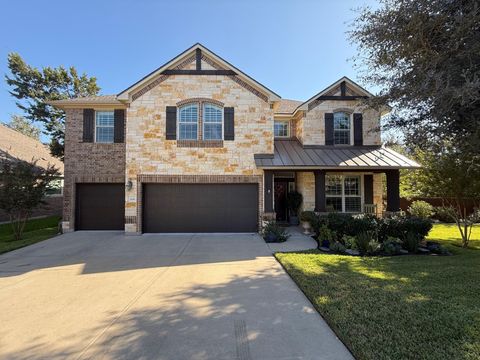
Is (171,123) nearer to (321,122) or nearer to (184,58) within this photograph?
(184,58)

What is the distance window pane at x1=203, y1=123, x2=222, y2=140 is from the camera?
42.3 ft

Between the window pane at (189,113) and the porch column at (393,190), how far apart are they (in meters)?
9.25

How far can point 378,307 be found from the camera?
14.6 ft

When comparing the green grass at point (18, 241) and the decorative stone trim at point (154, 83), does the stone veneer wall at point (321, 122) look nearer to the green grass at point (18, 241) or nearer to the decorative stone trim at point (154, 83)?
the decorative stone trim at point (154, 83)

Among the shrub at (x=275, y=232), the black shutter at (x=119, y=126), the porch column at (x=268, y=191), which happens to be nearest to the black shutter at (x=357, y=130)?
the porch column at (x=268, y=191)

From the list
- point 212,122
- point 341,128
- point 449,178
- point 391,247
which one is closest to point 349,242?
point 391,247

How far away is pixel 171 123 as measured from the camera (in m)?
12.8

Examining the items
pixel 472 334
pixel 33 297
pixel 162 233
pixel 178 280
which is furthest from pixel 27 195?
pixel 472 334

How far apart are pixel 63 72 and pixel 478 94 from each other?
26.0m

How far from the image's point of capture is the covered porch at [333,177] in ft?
40.0

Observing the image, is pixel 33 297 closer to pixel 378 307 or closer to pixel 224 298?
pixel 224 298

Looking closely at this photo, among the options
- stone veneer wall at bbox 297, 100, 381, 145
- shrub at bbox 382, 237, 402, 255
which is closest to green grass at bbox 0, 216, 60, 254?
shrub at bbox 382, 237, 402, 255

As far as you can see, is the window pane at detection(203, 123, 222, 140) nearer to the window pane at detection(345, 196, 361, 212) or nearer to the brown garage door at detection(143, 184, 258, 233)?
the brown garage door at detection(143, 184, 258, 233)

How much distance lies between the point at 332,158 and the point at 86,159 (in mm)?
11564
